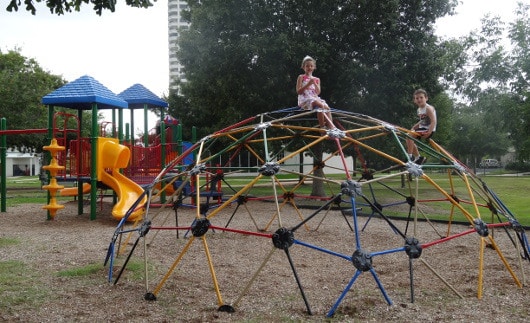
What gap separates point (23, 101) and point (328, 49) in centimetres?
1392

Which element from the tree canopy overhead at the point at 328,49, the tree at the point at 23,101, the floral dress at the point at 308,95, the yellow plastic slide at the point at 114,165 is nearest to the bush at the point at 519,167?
the tree canopy overhead at the point at 328,49

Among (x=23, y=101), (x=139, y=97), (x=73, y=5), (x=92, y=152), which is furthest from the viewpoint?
(x=23, y=101)

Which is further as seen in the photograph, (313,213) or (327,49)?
(327,49)

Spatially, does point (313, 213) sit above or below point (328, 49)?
below

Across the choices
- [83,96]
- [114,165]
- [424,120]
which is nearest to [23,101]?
[83,96]

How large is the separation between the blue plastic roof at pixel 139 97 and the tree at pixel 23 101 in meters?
7.27

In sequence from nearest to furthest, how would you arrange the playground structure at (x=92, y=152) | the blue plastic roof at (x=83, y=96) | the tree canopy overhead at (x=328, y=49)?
the playground structure at (x=92, y=152) < the blue plastic roof at (x=83, y=96) < the tree canopy overhead at (x=328, y=49)

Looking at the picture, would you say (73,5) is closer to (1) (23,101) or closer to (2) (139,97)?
(2) (139,97)

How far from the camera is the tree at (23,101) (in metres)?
20.3

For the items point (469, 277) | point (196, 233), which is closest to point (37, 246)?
point (196, 233)

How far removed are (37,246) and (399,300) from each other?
6.12 metres

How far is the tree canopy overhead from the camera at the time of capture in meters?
14.0

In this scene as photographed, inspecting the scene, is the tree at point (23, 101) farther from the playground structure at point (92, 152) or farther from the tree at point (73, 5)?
the tree at point (73, 5)

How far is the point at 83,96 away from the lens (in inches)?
430
